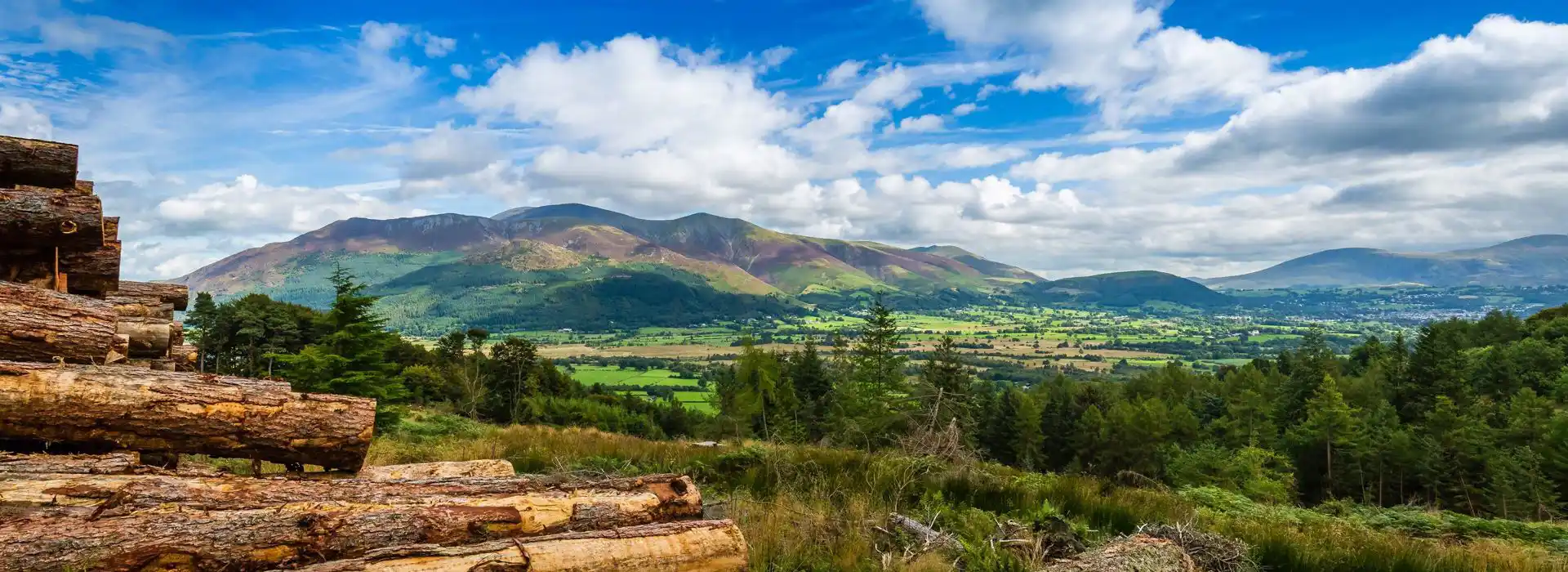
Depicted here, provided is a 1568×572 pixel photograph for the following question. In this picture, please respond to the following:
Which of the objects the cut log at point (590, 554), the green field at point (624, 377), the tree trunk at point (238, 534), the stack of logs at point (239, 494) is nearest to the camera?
the tree trunk at point (238, 534)

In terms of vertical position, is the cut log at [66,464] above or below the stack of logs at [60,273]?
below

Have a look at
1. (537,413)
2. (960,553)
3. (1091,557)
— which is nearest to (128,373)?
(960,553)

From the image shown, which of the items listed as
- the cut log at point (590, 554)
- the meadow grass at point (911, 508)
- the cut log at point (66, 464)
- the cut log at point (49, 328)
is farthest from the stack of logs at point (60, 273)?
the cut log at point (590, 554)

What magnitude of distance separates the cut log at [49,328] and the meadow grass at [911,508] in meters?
4.35

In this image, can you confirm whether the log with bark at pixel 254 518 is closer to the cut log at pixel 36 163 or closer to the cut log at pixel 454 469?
the cut log at pixel 454 469

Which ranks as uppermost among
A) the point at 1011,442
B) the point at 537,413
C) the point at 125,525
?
the point at 125,525

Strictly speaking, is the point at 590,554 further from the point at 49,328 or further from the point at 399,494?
the point at 49,328

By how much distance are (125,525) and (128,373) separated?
2.16 metres

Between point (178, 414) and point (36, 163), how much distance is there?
287 inches

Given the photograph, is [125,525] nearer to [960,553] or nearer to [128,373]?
[128,373]

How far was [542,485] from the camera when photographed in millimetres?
4926

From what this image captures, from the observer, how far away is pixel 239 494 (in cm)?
417

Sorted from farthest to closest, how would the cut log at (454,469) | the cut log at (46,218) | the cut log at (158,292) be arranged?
the cut log at (158,292), the cut log at (46,218), the cut log at (454,469)

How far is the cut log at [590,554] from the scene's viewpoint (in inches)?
148
